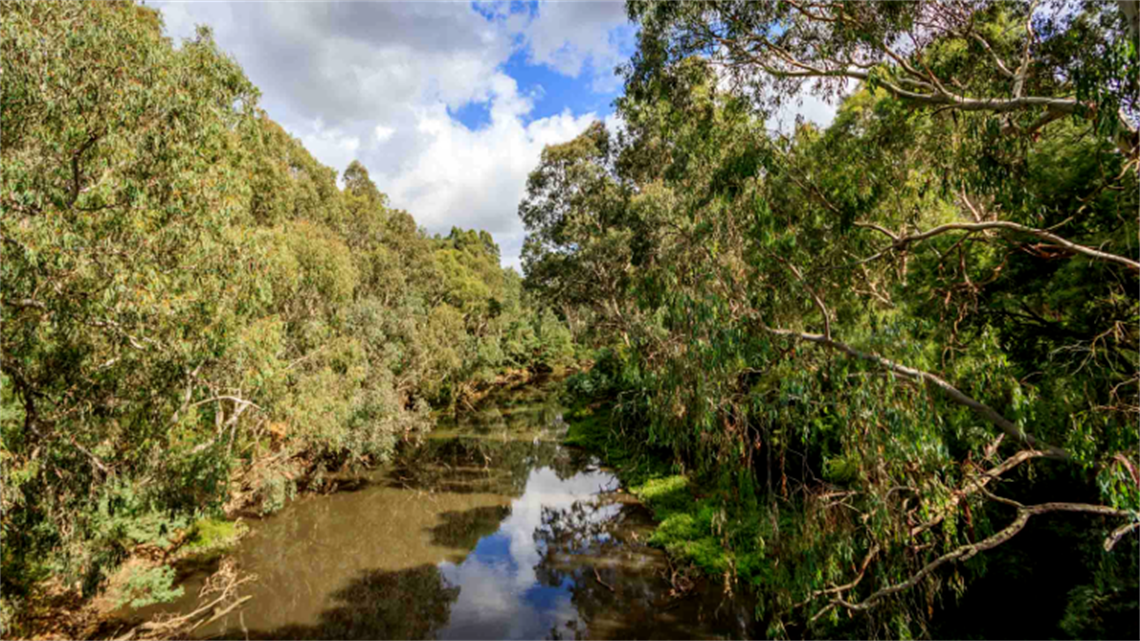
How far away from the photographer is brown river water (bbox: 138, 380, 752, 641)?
10953 millimetres

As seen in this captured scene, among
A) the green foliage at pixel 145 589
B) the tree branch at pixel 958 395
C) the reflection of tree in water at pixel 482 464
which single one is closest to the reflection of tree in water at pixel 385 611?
the green foliage at pixel 145 589

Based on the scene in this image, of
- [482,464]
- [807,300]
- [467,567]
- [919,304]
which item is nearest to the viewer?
[807,300]

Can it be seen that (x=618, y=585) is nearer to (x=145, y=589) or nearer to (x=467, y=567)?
(x=467, y=567)

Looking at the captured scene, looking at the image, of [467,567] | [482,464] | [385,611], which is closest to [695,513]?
[467,567]

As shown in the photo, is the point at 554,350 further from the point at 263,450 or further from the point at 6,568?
the point at 6,568

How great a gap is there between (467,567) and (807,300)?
11125 mm

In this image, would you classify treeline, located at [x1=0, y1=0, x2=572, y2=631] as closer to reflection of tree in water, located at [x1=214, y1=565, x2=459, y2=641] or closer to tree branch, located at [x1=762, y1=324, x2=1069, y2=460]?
reflection of tree in water, located at [x1=214, y1=565, x2=459, y2=641]

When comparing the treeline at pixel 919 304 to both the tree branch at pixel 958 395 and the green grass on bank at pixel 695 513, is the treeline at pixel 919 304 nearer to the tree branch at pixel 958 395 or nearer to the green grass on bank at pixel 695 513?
the tree branch at pixel 958 395

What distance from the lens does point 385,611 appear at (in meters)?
11.9

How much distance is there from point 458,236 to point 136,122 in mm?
64407

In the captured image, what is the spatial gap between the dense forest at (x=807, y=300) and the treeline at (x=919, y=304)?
0.05 meters

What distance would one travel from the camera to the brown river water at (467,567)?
35.9ft

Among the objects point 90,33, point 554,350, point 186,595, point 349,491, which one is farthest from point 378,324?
point 554,350

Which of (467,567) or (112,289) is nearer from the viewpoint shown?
(112,289)
